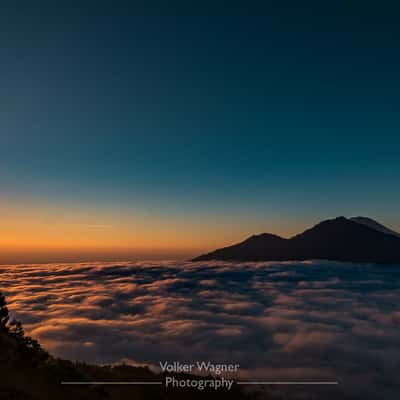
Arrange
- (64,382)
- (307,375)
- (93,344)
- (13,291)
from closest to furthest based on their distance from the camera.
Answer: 1. (64,382)
2. (93,344)
3. (307,375)
4. (13,291)

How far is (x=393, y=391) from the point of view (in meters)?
166

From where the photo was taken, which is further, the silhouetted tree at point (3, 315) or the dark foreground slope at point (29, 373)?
the silhouetted tree at point (3, 315)

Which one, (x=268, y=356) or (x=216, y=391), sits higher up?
(x=216, y=391)

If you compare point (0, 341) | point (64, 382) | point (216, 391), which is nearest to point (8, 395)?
point (64, 382)

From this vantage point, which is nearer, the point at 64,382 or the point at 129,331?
the point at 64,382

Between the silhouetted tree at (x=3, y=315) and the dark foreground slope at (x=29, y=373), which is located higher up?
the silhouetted tree at (x=3, y=315)

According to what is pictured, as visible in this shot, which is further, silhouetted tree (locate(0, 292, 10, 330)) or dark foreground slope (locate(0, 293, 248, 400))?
silhouetted tree (locate(0, 292, 10, 330))

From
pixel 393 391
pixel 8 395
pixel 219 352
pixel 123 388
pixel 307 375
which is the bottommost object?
pixel 393 391

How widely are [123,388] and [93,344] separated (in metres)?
114

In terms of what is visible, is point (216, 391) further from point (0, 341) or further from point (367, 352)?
point (367, 352)

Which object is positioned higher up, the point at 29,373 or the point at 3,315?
the point at 3,315

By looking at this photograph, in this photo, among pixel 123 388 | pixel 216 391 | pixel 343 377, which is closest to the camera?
pixel 123 388

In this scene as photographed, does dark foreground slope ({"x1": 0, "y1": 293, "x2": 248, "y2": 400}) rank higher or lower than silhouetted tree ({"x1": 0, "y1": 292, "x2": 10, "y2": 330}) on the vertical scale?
lower

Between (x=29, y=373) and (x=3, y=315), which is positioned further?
(x=3, y=315)
